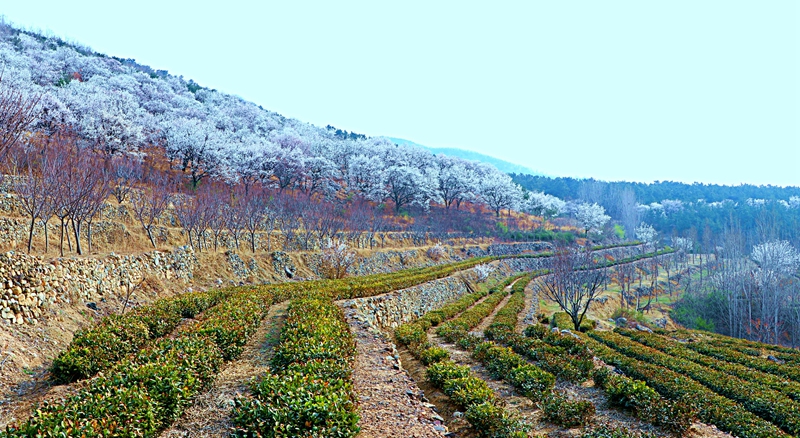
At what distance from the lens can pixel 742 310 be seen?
148ft

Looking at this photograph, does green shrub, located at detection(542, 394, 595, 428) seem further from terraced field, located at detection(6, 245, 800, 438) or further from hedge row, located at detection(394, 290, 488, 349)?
hedge row, located at detection(394, 290, 488, 349)

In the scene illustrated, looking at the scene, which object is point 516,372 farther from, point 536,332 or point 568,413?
point 536,332

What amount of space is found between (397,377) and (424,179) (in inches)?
2513

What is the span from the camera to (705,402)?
10.3m

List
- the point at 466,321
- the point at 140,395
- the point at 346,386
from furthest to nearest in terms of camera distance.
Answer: the point at 466,321
the point at 346,386
the point at 140,395

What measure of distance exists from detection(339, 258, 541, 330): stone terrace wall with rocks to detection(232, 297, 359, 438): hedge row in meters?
6.46

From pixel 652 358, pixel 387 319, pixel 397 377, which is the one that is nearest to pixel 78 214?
pixel 387 319

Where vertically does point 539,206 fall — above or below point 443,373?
above

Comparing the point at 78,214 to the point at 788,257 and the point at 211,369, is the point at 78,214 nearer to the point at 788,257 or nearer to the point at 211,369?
the point at 211,369

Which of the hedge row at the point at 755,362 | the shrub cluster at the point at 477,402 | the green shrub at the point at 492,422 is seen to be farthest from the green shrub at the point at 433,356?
the hedge row at the point at 755,362

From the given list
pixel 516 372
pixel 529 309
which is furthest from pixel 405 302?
pixel 529 309

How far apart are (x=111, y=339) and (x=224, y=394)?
13.4 feet

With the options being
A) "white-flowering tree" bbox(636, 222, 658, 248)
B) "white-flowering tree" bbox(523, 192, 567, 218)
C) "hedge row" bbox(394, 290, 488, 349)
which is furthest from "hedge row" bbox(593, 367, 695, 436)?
"white-flowering tree" bbox(636, 222, 658, 248)

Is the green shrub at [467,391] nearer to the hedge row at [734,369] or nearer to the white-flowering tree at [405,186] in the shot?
the hedge row at [734,369]
